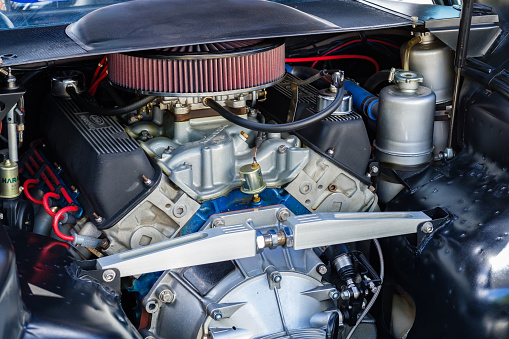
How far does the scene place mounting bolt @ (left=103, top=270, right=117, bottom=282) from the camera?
1.74m

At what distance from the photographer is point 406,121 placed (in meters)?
2.18

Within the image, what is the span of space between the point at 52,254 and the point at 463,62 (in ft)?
4.52

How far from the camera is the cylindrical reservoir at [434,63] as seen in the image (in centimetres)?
230

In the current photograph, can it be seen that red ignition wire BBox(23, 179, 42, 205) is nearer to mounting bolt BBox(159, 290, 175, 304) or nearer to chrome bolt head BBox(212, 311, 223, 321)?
mounting bolt BBox(159, 290, 175, 304)

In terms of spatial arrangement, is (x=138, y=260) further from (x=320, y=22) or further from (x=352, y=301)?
(x=320, y=22)

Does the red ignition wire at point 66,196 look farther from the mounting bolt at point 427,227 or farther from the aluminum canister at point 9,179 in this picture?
the mounting bolt at point 427,227

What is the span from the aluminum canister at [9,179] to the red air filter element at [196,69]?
1.24ft

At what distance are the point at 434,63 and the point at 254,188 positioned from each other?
0.81 metres

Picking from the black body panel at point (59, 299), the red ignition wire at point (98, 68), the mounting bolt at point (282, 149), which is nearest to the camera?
the black body panel at point (59, 299)

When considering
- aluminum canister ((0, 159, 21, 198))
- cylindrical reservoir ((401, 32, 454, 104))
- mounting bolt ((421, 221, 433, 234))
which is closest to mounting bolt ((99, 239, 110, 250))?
aluminum canister ((0, 159, 21, 198))

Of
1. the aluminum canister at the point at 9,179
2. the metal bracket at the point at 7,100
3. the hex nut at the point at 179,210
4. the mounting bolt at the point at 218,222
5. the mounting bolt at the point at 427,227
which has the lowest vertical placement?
the mounting bolt at the point at 427,227

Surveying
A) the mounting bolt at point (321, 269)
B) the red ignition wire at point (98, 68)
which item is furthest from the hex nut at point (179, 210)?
the red ignition wire at point (98, 68)

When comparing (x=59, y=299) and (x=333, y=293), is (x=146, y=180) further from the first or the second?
(x=333, y=293)

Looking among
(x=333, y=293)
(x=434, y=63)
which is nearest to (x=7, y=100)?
(x=333, y=293)
